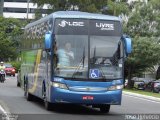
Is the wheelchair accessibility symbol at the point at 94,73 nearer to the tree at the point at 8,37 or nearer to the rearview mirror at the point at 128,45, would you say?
the rearview mirror at the point at 128,45

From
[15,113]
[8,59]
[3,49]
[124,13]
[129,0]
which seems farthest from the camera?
[8,59]

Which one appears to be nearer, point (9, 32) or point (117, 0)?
point (117, 0)

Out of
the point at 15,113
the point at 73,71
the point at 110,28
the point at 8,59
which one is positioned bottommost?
the point at 8,59

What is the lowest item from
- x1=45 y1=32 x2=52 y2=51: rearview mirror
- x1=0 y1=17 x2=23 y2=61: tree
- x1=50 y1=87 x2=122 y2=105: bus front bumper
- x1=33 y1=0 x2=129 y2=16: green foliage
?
x1=0 y1=17 x2=23 y2=61: tree

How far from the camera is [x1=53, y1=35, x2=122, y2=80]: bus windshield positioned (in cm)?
1745

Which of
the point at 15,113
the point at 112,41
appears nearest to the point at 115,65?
the point at 112,41

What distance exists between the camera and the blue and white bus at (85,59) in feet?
57.0

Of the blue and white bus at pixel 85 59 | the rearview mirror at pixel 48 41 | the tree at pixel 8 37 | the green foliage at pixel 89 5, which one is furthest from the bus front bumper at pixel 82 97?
the tree at pixel 8 37

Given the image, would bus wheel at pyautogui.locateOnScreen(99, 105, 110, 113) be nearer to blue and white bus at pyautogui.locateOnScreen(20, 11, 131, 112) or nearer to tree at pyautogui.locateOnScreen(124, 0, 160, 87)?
blue and white bus at pyautogui.locateOnScreen(20, 11, 131, 112)

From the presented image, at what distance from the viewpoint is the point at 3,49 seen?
90875mm

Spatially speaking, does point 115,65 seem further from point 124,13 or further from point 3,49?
point 3,49

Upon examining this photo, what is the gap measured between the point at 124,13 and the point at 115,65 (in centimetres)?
3607

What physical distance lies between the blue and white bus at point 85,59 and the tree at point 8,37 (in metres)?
72.1

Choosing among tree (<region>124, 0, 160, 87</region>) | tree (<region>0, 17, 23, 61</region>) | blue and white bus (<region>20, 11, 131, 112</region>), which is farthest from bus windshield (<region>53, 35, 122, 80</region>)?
tree (<region>0, 17, 23, 61</region>)
